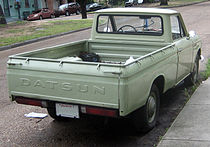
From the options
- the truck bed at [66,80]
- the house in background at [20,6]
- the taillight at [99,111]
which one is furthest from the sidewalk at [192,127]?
the house in background at [20,6]

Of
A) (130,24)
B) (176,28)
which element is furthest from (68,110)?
(176,28)

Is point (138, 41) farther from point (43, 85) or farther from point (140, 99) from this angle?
point (43, 85)

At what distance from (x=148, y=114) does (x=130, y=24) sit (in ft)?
7.72

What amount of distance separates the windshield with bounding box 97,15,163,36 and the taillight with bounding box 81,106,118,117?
2393 mm

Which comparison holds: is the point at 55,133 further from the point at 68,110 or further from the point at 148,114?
the point at 148,114

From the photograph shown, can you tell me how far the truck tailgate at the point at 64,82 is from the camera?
416 cm

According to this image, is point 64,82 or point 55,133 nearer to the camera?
point 64,82

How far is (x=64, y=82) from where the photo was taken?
4414mm

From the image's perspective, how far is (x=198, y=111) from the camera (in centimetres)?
577

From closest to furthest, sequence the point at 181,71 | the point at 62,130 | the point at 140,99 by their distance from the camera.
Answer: the point at 140,99
the point at 62,130
the point at 181,71

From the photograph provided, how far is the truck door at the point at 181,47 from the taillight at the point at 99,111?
224cm

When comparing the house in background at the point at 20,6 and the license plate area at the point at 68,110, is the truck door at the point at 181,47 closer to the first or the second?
the license plate area at the point at 68,110

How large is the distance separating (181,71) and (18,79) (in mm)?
3022

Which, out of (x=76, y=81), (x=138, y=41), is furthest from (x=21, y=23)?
(x=76, y=81)
